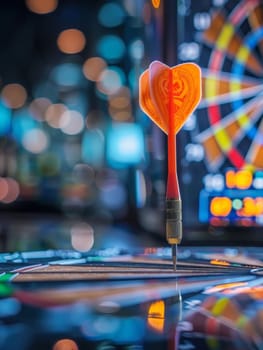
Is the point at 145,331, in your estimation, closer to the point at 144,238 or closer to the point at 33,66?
the point at 144,238

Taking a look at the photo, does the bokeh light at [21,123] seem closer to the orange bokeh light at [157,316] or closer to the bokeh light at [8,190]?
the bokeh light at [8,190]

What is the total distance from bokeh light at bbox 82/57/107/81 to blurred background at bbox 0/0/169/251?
10 mm

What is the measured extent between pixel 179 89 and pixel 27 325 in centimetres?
32

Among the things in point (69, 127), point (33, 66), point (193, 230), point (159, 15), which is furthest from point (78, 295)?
point (69, 127)

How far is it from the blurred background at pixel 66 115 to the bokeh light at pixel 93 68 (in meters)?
0.01

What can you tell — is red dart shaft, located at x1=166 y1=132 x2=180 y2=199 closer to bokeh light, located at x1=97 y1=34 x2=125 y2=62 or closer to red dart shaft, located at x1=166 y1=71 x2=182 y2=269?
red dart shaft, located at x1=166 y1=71 x2=182 y2=269

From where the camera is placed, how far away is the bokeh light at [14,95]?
6.02 meters

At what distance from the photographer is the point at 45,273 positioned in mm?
672

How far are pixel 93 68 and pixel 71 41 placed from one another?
0.71 m

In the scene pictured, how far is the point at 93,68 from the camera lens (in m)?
5.89

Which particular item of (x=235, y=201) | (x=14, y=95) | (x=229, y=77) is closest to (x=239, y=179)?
(x=235, y=201)

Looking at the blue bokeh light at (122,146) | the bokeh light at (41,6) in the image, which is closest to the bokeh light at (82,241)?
the blue bokeh light at (122,146)

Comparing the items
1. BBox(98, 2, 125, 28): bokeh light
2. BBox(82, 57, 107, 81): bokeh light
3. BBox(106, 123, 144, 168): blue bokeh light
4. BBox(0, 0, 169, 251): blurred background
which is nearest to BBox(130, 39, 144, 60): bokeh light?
BBox(0, 0, 169, 251): blurred background

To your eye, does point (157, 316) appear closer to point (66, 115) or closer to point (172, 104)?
point (172, 104)
